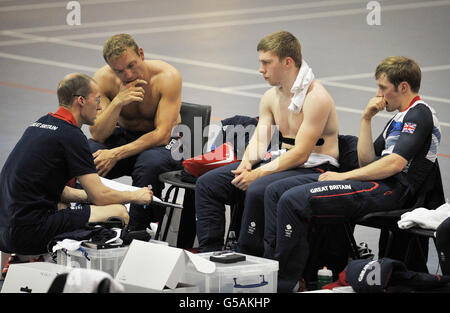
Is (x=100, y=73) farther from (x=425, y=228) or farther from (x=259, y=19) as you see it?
(x=259, y=19)

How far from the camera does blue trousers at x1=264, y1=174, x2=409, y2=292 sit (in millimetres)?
4363

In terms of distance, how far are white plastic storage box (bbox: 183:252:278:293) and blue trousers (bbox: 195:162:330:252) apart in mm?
496

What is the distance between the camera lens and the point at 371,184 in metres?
4.54

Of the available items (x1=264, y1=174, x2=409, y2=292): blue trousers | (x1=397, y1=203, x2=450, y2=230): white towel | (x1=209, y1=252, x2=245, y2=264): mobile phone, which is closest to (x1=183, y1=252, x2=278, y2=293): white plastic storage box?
(x1=209, y1=252, x2=245, y2=264): mobile phone

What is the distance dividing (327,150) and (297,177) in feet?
1.25

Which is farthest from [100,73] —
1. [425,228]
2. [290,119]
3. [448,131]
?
[448,131]

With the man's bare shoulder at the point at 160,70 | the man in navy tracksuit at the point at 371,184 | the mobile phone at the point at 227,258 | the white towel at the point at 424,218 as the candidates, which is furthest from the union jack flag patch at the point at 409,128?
the man's bare shoulder at the point at 160,70

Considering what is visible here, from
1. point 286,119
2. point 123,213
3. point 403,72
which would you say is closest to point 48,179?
point 123,213

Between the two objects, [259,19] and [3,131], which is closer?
[3,131]

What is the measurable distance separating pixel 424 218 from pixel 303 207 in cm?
66

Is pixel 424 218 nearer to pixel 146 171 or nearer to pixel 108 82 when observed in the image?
pixel 146 171

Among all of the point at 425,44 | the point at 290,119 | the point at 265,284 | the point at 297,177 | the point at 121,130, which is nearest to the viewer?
the point at 265,284

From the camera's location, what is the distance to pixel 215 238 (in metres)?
4.89
